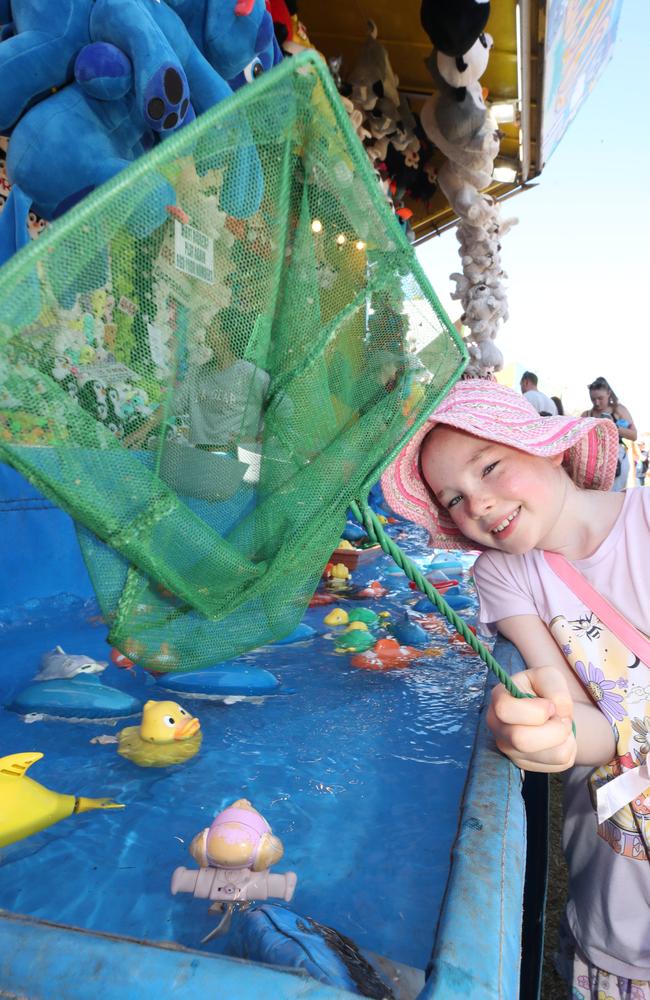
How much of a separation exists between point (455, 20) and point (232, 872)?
4.15m

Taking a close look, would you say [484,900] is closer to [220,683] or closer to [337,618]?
[220,683]

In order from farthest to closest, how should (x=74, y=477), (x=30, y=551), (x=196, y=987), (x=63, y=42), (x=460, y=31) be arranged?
(x=460, y=31) < (x=30, y=551) < (x=63, y=42) < (x=74, y=477) < (x=196, y=987)

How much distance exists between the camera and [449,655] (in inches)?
98.9

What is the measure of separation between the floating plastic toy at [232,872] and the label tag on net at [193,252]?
933 millimetres

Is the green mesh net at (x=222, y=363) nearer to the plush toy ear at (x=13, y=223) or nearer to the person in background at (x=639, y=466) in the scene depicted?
the plush toy ear at (x=13, y=223)

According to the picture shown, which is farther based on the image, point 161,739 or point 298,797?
point 161,739

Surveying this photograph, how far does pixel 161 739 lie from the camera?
166 cm

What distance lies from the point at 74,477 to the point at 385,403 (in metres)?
0.51

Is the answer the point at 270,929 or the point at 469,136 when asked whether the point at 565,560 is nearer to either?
the point at 270,929

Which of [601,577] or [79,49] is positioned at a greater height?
[79,49]

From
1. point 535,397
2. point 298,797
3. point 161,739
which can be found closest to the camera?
point 298,797

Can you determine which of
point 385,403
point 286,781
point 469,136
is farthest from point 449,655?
point 469,136

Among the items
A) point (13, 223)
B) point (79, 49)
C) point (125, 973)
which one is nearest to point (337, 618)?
point (13, 223)

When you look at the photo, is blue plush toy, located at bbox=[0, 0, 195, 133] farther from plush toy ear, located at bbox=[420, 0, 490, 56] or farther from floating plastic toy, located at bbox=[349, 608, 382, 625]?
plush toy ear, located at bbox=[420, 0, 490, 56]
